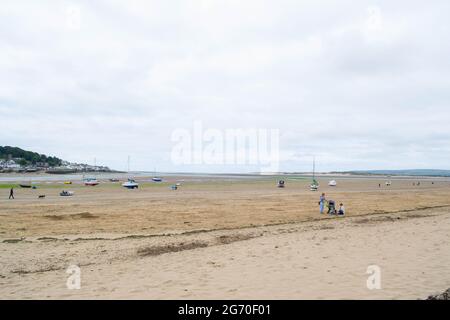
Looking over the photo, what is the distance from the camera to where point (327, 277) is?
8922 millimetres

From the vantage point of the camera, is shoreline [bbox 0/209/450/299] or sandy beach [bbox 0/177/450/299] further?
sandy beach [bbox 0/177/450/299]

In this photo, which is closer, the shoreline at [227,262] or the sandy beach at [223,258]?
the shoreline at [227,262]

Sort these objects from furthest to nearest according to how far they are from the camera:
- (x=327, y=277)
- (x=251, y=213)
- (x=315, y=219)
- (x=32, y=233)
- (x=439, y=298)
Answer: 1. (x=251, y=213)
2. (x=315, y=219)
3. (x=32, y=233)
4. (x=327, y=277)
5. (x=439, y=298)

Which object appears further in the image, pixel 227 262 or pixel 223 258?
pixel 223 258

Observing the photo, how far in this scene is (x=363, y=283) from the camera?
327 inches

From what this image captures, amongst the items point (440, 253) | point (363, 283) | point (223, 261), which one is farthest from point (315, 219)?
point (363, 283)

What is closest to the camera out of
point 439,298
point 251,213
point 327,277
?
point 439,298

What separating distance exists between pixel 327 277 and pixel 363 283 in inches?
36.6
